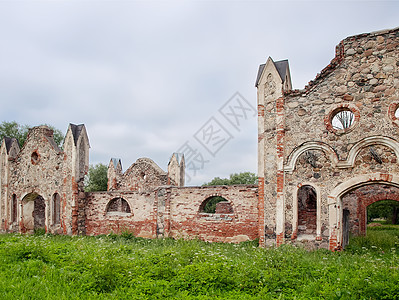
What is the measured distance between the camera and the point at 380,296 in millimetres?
5062

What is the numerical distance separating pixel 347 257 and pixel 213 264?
4.02 metres

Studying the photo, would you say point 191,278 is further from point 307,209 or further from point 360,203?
point 360,203

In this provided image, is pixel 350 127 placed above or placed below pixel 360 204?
above

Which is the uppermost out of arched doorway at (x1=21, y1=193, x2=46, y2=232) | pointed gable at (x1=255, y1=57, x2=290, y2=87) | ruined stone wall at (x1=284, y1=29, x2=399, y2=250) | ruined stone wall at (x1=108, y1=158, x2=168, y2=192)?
pointed gable at (x1=255, y1=57, x2=290, y2=87)

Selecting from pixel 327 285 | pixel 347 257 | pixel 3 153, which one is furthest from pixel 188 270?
pixel 3 153

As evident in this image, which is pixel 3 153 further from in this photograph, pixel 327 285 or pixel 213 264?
pixel 327 285

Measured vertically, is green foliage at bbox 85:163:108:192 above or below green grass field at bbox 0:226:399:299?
above

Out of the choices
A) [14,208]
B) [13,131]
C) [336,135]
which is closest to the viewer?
[336,135]

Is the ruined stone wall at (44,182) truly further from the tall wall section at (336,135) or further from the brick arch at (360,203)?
the brick arch at (360,203)

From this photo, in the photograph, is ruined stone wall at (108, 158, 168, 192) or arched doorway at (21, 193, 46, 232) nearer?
arched doorway at (21, 193, 46, 232)

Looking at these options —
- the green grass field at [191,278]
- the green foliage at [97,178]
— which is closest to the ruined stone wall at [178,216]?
the green grass field at [191,278]

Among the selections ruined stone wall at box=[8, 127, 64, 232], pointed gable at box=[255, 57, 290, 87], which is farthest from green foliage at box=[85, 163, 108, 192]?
pointed gable at box=[255, 57, 290, 87]

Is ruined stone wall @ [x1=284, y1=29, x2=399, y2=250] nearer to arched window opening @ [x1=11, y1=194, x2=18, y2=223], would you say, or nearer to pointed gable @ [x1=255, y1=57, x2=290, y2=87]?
pointed gable @ [x1=255, y1=57, x2=290, y2=87]

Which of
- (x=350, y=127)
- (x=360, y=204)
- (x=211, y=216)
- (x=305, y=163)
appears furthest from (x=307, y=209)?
(x=350, y=127)
